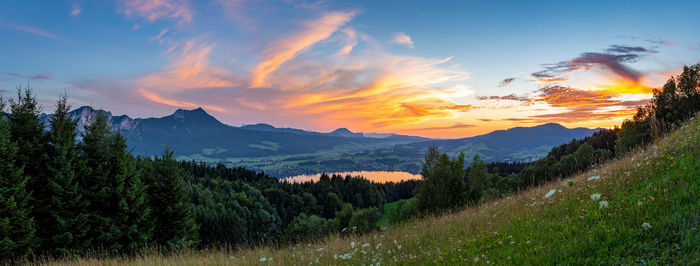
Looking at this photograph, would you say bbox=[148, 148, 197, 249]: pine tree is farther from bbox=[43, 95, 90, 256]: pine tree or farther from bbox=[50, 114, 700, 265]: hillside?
bbox=[50, 114, 700, 265]: hillside

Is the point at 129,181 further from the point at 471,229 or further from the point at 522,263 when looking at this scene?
the point at 522,263

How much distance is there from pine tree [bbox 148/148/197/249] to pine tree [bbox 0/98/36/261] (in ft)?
39.1

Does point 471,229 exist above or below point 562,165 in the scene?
above

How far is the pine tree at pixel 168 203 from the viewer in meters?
32.3

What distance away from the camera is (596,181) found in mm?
9148

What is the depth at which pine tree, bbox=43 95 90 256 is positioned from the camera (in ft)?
73.6

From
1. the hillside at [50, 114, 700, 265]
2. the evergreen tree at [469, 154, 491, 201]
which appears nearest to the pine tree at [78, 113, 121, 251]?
the hillside at [50, 114, 700, 265]

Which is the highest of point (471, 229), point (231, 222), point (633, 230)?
point (633, 230)

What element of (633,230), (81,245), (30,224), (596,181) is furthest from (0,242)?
(596,181)

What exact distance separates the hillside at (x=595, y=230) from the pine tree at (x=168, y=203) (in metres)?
27.7

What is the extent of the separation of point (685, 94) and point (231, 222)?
3714 inches

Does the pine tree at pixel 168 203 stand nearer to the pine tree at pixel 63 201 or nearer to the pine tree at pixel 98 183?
the pine tree at pixel 98 183

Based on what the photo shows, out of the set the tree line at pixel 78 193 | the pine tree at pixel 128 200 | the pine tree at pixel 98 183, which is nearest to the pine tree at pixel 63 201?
the tree line at pixel 78 193

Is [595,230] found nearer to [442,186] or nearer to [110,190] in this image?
[110,190]
